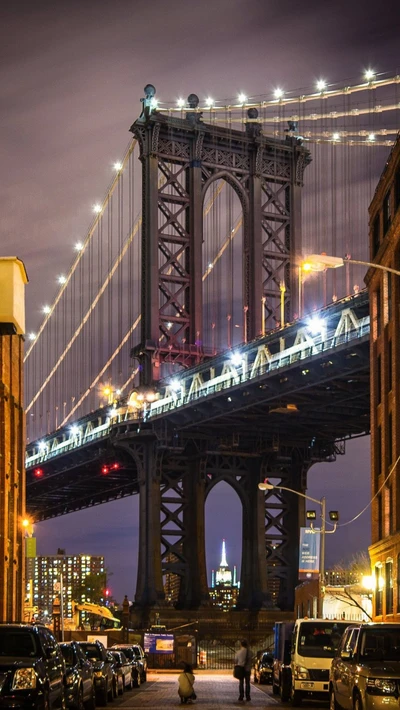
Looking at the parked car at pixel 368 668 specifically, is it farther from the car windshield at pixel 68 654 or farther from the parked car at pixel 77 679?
the car windshield at pixel 68 654

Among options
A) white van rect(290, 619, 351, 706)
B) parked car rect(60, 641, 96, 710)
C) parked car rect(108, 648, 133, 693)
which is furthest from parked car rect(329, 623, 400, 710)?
parked car rect(108, 648, 133, 693)

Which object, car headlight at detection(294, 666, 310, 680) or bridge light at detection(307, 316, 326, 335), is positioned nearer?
car headlight at detection(294, 666, 310, 680)

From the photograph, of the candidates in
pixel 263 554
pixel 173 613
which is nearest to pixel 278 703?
pixel 173 613

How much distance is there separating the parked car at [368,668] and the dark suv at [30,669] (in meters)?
4.96

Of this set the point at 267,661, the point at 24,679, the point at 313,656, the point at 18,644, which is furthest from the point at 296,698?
the point at 267,661

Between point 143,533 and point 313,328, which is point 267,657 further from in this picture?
point 143,533

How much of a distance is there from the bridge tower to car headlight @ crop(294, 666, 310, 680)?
63191mm

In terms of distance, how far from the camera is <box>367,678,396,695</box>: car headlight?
21719 millimetres

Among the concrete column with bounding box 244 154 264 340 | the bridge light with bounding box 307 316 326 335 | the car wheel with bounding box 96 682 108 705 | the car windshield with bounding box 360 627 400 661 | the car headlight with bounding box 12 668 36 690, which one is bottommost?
the car wheel with bounding box 96 682 108 705

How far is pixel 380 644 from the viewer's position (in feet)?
77.5

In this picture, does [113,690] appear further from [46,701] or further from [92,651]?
[46,701]

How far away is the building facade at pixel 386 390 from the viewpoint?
51781 mm

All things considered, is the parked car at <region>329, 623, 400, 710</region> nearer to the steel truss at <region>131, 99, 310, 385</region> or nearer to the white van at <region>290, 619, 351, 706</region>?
the white van at <region>290, 619, 351, 706</region>

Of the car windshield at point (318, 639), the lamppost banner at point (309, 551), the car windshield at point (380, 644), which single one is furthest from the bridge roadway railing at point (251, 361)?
the car windshield at point (380, 644)
